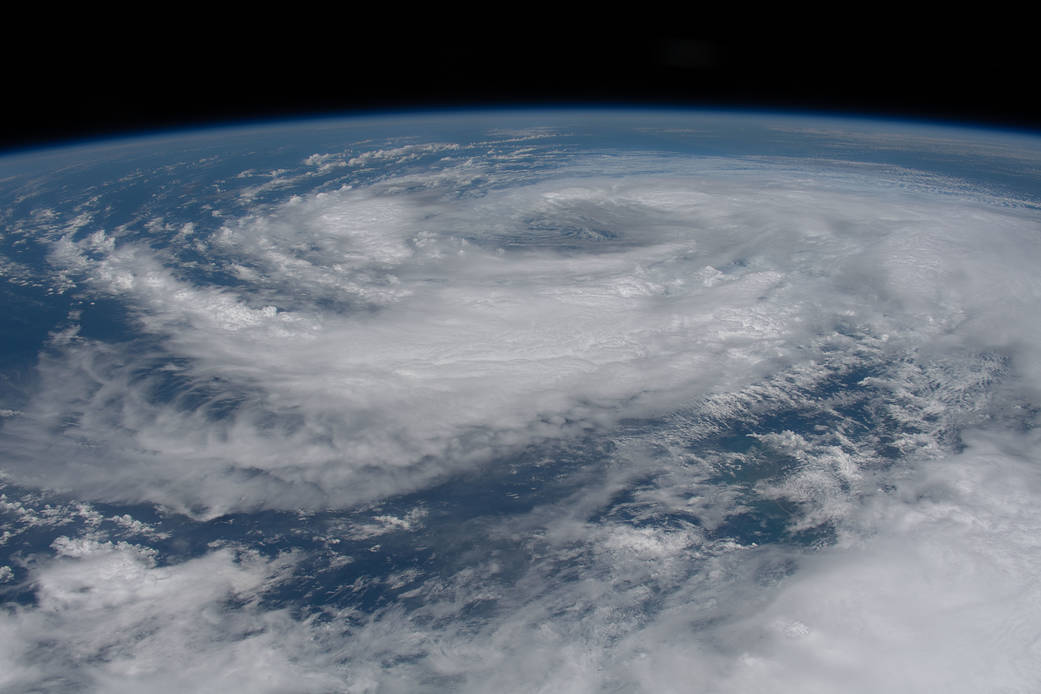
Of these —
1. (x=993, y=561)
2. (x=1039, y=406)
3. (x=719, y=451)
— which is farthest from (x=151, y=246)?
(x=1039, y=406)

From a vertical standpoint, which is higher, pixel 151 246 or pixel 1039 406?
pixel 151 246

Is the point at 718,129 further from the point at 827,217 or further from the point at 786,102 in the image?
the point at 786,102

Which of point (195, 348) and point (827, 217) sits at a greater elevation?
point (827, 217)

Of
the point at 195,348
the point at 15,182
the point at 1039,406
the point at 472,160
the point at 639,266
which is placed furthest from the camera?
the point at 472,160

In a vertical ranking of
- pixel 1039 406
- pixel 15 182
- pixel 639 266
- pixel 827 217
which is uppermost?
pixel 15 182

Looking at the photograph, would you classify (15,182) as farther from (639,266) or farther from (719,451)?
(719,451)

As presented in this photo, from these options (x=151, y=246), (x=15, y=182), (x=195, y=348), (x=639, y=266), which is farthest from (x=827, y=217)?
(x=15, y=182)

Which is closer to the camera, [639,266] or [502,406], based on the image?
[502,406]

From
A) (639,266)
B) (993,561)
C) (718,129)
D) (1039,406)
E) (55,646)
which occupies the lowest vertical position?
(55,646)

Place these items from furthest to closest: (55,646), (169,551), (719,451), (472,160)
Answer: (472,160)
(719,451)
(169,551)
(55,646)
